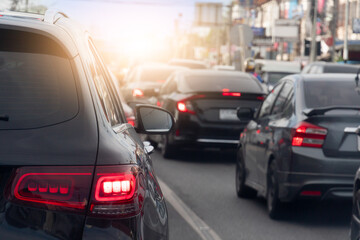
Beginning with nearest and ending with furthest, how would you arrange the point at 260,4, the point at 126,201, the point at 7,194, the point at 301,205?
1. the point at 7,194
2. the point at 126,201
3. the point at 301,205
4. the point at 260,4

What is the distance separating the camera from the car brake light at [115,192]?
313 cm

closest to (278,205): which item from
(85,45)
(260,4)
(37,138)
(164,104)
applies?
(85,45)

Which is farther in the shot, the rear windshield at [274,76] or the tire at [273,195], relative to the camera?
the rear windshield at [274,76]

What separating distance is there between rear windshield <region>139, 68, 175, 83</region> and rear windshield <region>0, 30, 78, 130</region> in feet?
64.6

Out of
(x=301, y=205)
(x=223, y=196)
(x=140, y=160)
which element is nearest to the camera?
(x=140, y=160)

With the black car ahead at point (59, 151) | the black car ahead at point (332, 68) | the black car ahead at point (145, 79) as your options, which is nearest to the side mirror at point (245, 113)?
the black car ahead at point (59, 151)

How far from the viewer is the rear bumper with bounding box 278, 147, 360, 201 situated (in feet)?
27.1

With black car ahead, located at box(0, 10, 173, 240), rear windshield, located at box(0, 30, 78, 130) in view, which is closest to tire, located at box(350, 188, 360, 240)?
black car ahead, located at box(0, 10, 173, 240)

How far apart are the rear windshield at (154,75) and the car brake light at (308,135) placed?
584 inches

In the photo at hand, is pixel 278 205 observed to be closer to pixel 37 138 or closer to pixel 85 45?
pixel 85 45

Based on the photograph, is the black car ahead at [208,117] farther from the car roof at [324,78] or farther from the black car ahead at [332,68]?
the black car ahead at [332,68]

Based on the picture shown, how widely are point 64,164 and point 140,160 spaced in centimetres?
53

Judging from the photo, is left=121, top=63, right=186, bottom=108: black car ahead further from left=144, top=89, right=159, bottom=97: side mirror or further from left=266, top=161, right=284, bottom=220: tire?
left=266, top=161, right=284, bottom=220: tire

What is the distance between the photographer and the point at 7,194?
3025 mm
